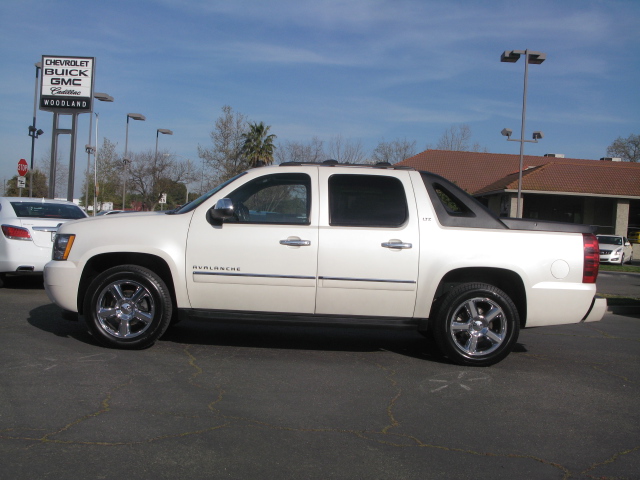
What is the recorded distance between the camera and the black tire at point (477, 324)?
5914 millimetres

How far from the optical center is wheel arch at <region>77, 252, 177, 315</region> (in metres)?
6.15

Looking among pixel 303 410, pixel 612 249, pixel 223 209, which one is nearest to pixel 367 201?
pixel 223 209

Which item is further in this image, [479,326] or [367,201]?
[367,201]

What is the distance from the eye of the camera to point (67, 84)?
2428 centimetres

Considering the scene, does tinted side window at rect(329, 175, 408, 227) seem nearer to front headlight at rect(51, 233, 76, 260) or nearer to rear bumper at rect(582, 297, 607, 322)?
rear bumper at rect(582, 297, 607, 322)

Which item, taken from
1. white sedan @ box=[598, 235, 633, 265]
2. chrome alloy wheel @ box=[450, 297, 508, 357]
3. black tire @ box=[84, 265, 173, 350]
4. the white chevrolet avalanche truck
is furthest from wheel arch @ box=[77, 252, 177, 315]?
white sedan @ box=[598, 235, 633, 265]

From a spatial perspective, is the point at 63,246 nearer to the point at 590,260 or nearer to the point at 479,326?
the point at 479,326

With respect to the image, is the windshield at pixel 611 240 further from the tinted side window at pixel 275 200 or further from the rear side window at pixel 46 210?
the tinted side window at pixel 275 200

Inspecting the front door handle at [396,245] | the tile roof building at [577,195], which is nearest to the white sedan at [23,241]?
the front door handle at [396,245]

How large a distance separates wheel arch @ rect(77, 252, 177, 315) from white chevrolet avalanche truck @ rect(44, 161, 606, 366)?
3cm

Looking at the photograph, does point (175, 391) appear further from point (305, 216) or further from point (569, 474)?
point (569, 474)

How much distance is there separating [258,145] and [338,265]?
106ft

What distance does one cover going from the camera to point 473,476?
11.7ft

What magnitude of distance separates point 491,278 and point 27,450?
436 centimetres
